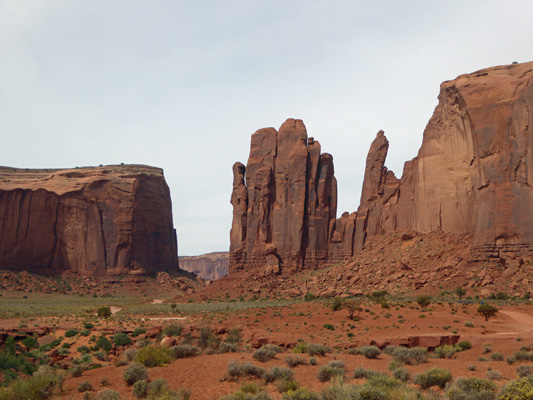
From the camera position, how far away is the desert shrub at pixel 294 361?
54.4ft

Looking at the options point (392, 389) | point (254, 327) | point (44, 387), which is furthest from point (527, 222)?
point (44, 387)

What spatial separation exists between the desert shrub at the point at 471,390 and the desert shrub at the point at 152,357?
9.53 m

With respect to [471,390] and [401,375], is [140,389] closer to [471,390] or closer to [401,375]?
[401,375]

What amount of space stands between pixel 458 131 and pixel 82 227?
217 ft

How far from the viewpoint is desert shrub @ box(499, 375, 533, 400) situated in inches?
417

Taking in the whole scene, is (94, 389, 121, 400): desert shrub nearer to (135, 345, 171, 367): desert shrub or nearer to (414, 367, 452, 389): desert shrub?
(135, 345, 171, 367): desert shrub

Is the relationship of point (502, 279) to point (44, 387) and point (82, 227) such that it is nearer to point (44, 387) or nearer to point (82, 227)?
point (44, 387)

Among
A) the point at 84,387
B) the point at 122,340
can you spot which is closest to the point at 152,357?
the point at 84,387

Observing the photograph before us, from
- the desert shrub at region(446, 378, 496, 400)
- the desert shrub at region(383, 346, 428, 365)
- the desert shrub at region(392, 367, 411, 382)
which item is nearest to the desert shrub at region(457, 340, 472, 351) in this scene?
the desert shrub at region(383, 346, 428, 365)

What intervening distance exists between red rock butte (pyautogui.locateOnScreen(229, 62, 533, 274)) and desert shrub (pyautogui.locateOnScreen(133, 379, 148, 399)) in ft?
139

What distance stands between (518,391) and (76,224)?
3494 inches

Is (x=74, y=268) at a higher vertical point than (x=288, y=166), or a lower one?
lower

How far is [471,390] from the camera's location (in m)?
11.8

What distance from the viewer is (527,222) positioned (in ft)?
153
